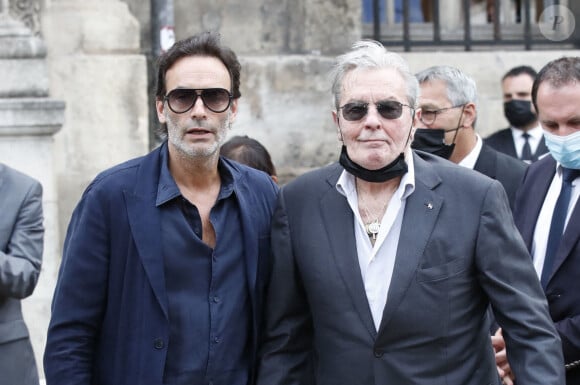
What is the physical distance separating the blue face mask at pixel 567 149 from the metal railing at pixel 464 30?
4405 mm

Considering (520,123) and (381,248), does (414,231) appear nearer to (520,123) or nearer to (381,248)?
(381,248)

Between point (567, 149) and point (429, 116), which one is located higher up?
point (429, 116)

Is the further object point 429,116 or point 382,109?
point 429,116

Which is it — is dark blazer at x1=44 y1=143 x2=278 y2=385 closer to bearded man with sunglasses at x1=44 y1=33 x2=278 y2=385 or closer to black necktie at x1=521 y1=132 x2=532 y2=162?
bearded man with sunglasses at x1=44 y1=33 x2=278 y2=385

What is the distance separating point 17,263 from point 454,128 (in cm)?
211

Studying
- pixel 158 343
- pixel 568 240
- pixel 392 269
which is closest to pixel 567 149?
pixel 568 240

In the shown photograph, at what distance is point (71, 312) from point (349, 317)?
88 cm

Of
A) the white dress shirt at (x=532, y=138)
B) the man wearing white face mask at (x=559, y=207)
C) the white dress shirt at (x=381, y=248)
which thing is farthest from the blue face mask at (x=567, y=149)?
the white dress shirt at (x=532, y=138)

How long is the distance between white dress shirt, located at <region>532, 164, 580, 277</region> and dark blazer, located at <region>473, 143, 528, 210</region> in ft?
3.19

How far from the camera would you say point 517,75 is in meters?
8.55

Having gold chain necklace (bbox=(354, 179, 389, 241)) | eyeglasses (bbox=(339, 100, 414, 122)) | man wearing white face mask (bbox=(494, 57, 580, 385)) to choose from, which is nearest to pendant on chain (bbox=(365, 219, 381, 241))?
gold chain necklace (bbox=(354, 179, 389, 241))

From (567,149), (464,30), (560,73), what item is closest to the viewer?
(567,149)

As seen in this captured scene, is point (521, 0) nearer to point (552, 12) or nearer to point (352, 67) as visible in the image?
point (552, 12)

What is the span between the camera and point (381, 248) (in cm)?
409
